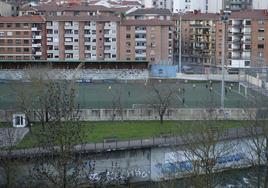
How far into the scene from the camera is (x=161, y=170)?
9477 mm

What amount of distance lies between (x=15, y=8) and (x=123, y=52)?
25.9 ft

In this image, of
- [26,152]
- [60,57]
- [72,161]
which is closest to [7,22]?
[60,57]

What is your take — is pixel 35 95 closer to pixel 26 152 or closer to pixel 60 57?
pixel 26 152

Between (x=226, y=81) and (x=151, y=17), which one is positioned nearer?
(x=226, y=81)

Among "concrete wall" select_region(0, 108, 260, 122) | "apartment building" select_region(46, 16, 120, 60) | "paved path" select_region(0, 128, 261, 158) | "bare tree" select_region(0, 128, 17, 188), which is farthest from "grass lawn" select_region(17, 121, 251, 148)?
"apartment building" select_region(46, 16, 120, 60)

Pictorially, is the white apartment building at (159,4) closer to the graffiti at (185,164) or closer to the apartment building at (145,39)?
the apartment building at (145,39)

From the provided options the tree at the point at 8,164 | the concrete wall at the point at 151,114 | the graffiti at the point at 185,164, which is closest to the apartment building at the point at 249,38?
the concrete wall at the point at 151,114

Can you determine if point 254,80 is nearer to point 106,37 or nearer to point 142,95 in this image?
point 142,95

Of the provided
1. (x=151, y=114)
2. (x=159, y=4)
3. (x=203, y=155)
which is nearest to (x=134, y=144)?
(x=203, y=155)

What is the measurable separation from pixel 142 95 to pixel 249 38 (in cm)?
740

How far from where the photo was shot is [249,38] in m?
22.2

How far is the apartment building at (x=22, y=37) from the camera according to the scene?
21.1 metres

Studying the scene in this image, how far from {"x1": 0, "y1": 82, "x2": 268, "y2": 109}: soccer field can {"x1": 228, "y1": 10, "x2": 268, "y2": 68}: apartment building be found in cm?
292

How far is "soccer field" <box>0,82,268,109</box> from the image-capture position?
563 inches
